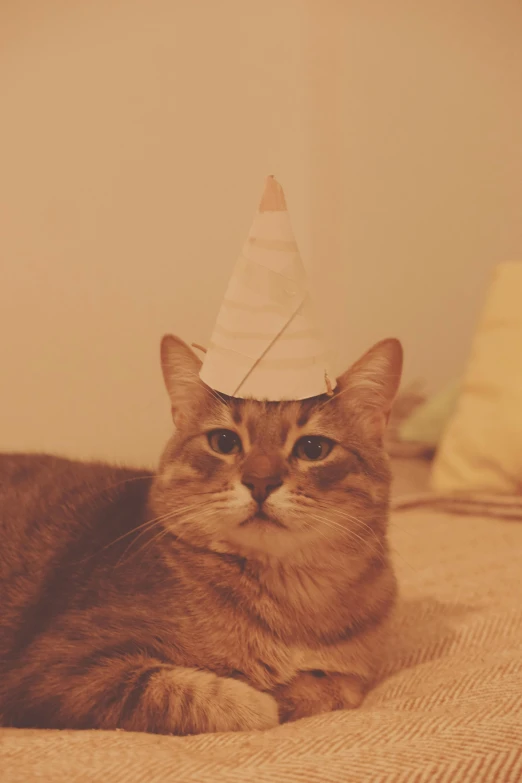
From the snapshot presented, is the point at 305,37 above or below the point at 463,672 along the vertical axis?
above

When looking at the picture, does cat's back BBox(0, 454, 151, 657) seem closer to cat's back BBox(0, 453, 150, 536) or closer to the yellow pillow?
cat's back BBox(0, 453, 150, 536)

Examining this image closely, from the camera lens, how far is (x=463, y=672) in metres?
0.92

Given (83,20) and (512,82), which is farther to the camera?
(512,82)

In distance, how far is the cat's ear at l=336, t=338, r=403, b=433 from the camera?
1054 mm

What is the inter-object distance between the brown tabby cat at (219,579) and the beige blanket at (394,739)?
6cm

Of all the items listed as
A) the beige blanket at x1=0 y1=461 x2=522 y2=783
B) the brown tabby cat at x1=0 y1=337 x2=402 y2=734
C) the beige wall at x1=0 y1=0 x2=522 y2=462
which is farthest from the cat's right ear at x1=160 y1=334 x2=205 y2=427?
the beige wall at x1=0 y1=0 x2=522 y2=462

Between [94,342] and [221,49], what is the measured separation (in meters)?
0.96

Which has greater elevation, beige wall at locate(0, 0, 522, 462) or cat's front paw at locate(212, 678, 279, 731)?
beige wall at locate(0, 0, 522, 462)

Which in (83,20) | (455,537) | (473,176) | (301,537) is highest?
(83,20)

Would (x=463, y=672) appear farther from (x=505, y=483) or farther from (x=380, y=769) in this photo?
(x=505, y=483)

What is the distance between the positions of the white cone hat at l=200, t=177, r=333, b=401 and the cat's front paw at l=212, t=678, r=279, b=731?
385mm

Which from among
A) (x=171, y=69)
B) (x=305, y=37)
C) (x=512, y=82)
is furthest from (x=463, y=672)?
(x=512, y=82)

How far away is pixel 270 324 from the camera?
3.20 ft

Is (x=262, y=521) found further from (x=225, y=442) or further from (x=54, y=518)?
(x=54, y=518)
